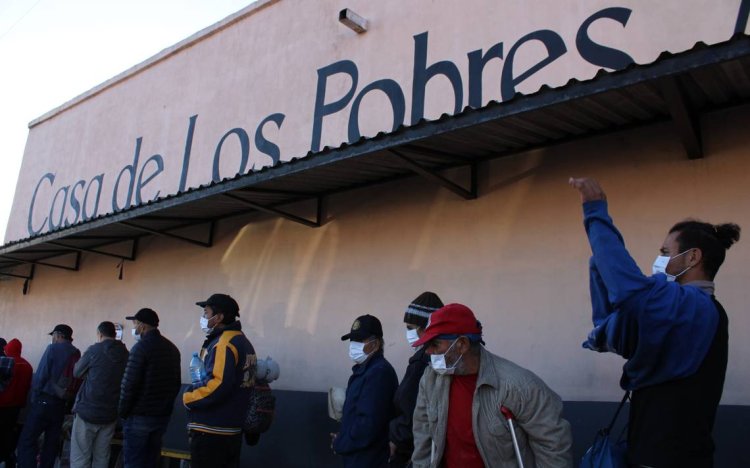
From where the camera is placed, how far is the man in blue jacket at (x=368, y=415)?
4.91 metres

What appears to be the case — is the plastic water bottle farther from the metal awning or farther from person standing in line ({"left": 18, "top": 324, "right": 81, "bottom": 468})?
person standing in line ({"left": 18, "top": 324, "right": 81, "bottom": 468})

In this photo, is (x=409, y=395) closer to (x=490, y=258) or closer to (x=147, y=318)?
(x=490, y=258)

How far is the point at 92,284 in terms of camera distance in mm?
11320

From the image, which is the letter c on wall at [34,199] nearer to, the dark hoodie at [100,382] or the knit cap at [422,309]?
the dark hoodie at [100,382]

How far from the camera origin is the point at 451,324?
366cm

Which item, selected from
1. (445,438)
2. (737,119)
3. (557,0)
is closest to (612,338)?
(445,438)

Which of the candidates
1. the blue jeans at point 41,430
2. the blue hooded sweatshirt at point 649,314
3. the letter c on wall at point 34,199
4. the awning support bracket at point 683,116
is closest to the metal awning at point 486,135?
the awning support bracket at point 683,116

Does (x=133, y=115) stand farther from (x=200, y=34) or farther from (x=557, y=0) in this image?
(x=557, y=0)

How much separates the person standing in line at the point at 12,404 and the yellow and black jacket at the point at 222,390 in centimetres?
453

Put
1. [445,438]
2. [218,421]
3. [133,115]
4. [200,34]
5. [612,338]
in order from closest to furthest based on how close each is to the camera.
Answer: [612,338], [445,438], [218,421], [200,34], [133,115]

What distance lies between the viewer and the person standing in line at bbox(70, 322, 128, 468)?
7.33 m

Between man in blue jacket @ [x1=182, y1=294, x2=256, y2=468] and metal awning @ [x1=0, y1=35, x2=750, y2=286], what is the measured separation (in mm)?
1597

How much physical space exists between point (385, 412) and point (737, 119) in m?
3.29

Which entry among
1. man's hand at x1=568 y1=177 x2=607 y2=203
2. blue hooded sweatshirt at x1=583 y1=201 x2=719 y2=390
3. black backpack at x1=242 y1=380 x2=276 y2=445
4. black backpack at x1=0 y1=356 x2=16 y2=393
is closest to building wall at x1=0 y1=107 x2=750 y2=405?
black backpack at x1=242 y1=380 x2=276 y2=445
